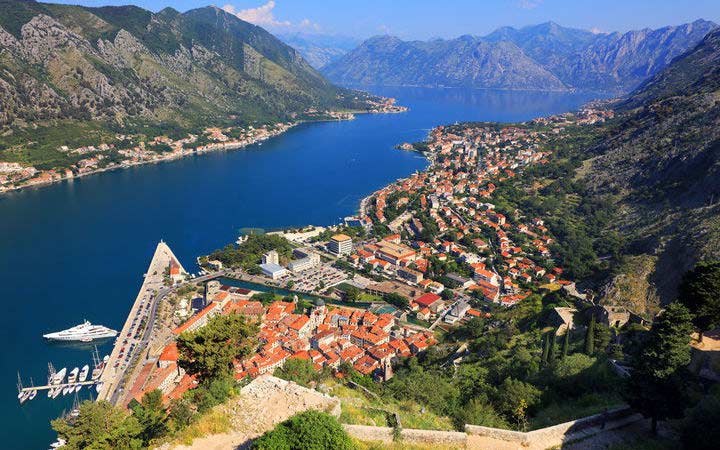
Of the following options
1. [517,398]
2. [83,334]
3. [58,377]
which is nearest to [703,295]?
[517,398]

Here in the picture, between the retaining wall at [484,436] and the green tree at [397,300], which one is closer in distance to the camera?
the retaining wall at [484,436]

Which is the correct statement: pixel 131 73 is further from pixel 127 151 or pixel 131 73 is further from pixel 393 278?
pixel 393 278

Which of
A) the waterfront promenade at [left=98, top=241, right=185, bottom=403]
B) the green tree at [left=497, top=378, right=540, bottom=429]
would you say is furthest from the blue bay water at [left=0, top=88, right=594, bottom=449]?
the green tree at [left=497, top=378, right=540, bottom=429]

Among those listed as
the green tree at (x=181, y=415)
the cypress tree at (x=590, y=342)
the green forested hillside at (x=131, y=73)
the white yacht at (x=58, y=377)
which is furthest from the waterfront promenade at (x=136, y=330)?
the green forested hillside at (x=131, y=73)

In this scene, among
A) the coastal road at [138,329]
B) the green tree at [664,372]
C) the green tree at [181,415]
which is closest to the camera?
the green tree at [664,372]

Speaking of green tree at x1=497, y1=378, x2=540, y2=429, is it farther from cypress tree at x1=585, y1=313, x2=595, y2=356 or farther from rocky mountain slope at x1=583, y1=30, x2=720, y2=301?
rocky mountain slope at x1=583, y1=30, x2=720, y2=301

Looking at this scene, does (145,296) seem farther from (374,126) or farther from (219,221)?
(374,126)

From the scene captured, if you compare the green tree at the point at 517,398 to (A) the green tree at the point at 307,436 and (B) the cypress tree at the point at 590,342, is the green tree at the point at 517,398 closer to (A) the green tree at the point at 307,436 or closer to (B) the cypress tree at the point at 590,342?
(B) the cypress tree at the point at 590,342
